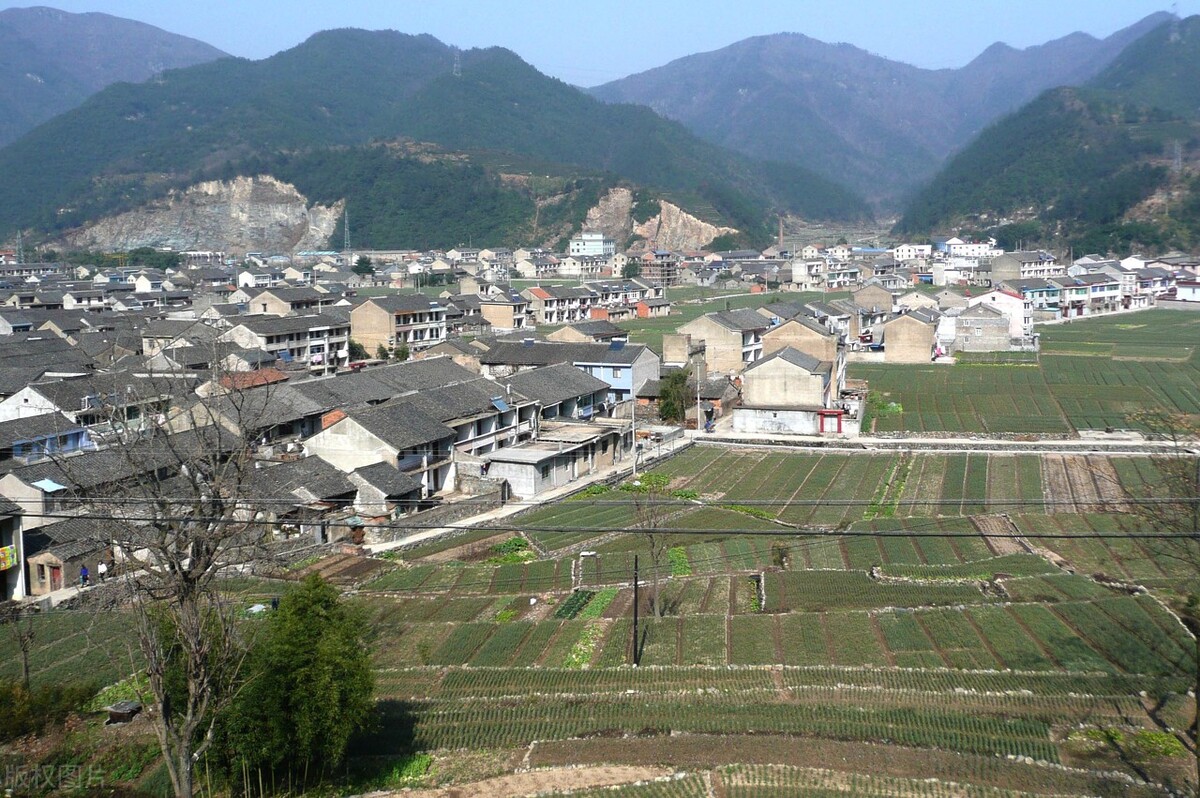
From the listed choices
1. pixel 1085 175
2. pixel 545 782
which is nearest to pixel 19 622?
pixel 545 782

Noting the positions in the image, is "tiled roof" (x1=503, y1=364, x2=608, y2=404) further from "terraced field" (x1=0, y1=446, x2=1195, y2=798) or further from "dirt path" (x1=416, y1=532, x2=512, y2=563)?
"dirt path" (x1=416, y1=532, x2=512, y2=563)

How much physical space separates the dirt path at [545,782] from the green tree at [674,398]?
1684cm

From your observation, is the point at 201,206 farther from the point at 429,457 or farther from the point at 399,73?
the point at 399,73

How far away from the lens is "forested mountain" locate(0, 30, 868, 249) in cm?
9306

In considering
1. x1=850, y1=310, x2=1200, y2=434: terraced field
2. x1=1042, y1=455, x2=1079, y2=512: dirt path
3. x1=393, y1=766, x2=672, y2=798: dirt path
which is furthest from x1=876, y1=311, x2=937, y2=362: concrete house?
x1=393, y1=766, x2=672, y2=798: dirt path

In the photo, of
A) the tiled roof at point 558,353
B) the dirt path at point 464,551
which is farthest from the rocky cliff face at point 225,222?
the dirt path at point 464,551

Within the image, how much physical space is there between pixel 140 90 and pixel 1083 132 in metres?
111

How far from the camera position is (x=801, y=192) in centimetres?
13088

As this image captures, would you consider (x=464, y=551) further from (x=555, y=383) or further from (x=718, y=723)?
(x=555, y=383)

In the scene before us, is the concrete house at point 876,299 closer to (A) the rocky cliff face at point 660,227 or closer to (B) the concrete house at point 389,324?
(B) the concrete house at point 389,324

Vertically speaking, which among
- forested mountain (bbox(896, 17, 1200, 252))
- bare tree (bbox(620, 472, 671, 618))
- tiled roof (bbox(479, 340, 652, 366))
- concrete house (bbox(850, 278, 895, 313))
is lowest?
bare tree (bbox(620, 472, 671, 618))

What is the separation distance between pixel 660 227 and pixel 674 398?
2440 inches

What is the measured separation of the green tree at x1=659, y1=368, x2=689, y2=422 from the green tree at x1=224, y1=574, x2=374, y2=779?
1706 centimetres

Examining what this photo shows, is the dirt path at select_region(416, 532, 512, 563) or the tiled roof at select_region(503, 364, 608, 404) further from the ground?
the tiled roof at select_region(503, 364, 608, 404)
